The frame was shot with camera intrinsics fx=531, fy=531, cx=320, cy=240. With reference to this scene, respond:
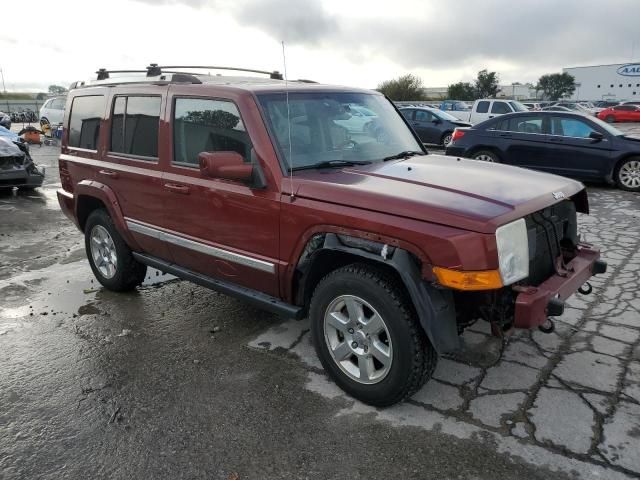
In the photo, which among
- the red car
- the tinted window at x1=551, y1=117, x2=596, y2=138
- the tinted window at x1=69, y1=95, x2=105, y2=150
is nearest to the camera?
the tinted window at x1=69, y1=95, x2=105, y2=150

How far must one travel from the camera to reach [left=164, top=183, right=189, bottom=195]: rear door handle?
3.91m

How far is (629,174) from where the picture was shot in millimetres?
9688

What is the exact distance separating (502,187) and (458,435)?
1.46m

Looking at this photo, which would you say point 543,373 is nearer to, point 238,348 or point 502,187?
point 502,187

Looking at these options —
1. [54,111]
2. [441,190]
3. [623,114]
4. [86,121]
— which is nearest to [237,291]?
[441,190]

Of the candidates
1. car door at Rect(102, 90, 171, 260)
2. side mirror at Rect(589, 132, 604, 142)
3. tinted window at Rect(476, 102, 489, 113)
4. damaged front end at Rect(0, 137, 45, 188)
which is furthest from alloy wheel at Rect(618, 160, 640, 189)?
tinted window at Rect(476, 102, 489, 113)

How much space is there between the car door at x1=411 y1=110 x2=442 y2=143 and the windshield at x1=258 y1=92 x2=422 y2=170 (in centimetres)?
1444

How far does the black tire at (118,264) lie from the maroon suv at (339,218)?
196mm

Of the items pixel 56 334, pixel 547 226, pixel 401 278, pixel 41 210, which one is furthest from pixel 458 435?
pixel 41 210

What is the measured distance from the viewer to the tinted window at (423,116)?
18409 millimetres

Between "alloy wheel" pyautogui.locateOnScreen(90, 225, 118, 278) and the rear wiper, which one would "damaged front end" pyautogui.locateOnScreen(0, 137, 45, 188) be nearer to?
"alloy wheel" pyautogui.locateOnScreen(90, 225, 118, 278)

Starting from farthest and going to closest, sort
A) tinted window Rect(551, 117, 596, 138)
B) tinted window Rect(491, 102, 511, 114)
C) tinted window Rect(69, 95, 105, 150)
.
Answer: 1. tinted window Rect(491, 102, 511, 114)
2. tinted window Rect(551, 117, 596, 138)
3. tinted window Rect(69, 95, 105, 150)

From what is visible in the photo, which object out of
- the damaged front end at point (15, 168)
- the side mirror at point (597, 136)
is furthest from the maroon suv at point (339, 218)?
the side mirror at point (597, 136)

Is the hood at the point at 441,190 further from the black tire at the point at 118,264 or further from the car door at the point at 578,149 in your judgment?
the car door at the point at 578,149
